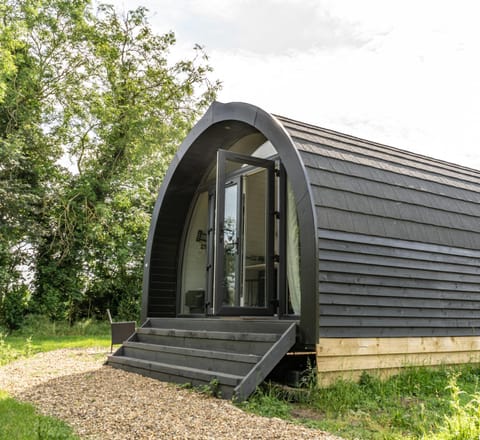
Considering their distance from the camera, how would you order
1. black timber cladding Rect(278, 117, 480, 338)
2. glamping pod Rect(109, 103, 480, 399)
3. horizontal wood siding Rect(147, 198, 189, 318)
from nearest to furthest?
1. glamping pod Rect(109, 103, 480, 399)
2. black timber cladding Rect(278, 117, 480, 338)
3. horizontal wood siding Rect(147, 198, 189, 318)

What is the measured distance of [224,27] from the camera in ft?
27.9

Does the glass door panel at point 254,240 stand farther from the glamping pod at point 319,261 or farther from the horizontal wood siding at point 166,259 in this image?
the horizontal wood siding at point 166,259

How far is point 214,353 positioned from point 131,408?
1.10m

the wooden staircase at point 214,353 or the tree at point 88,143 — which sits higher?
the tree at point 88,143

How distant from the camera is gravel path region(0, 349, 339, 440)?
9.38 ft

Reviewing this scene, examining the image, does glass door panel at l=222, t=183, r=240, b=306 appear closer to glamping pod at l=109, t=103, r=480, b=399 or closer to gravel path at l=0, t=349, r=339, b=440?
glamping pod at l=109, t=103, r=480, b=399

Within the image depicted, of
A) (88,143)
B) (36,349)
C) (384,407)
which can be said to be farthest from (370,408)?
(88,143)

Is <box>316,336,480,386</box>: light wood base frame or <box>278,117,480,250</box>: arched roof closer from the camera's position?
<box>316,336,480,386</box>: light wood base frame

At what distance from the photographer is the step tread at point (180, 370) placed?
3879mm

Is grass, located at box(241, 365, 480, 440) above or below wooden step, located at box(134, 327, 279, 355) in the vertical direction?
below

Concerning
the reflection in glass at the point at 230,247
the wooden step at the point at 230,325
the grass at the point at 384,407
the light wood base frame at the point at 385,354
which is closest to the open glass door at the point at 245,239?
the reflection in glass at the point at 230,247

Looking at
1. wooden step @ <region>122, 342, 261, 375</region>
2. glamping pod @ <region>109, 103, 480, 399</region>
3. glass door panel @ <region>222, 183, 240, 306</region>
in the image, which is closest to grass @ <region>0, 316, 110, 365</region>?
glamping pod @ <region>109, 103, 480, 399</region>

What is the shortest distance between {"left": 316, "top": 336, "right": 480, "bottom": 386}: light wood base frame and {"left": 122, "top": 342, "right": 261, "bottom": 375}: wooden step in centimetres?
69

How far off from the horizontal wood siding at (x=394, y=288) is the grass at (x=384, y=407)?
19.1 inches
